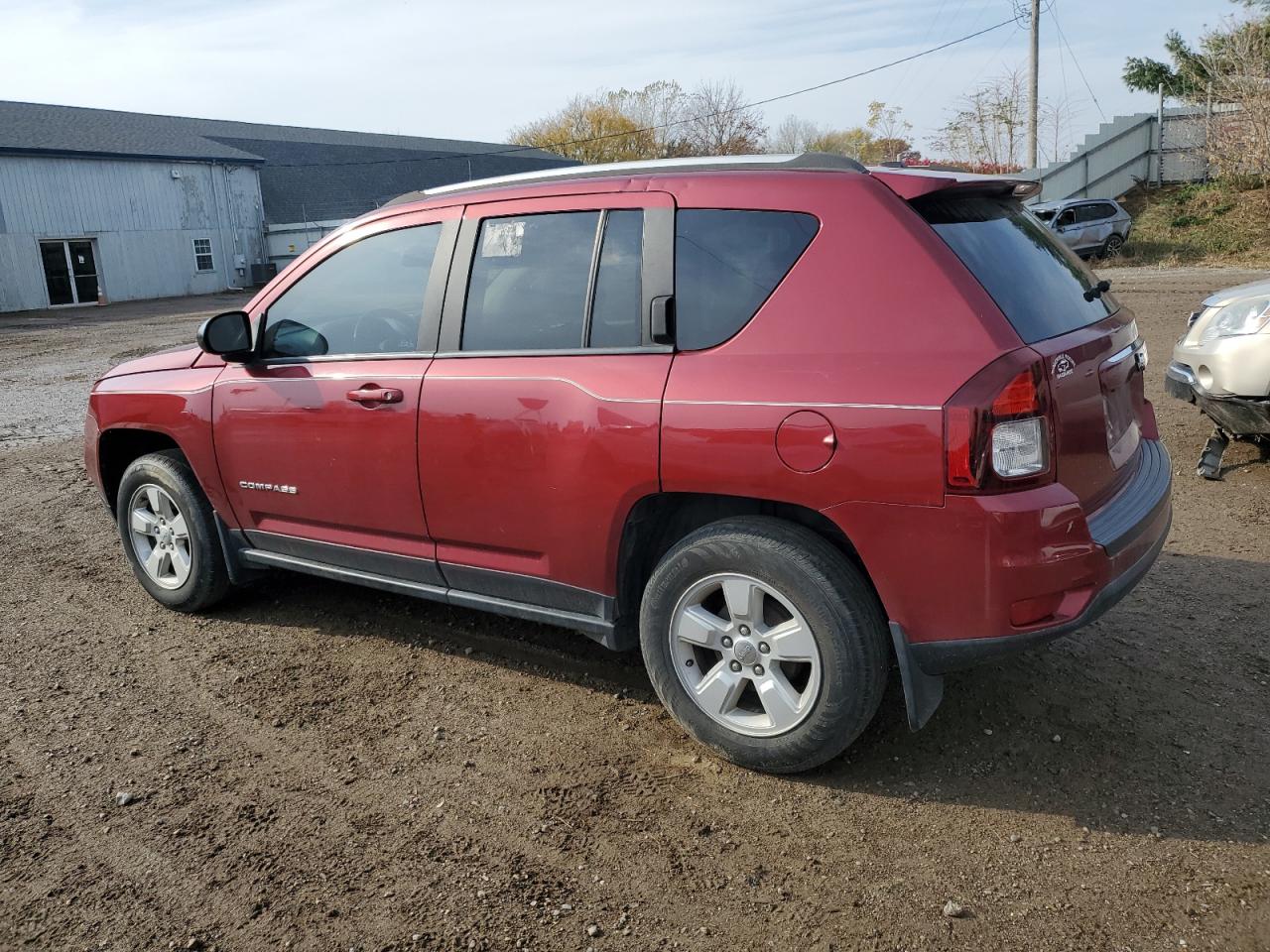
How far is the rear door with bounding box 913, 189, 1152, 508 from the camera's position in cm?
299

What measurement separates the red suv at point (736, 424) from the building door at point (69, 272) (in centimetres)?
3305

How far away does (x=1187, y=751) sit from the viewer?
3.35 metres

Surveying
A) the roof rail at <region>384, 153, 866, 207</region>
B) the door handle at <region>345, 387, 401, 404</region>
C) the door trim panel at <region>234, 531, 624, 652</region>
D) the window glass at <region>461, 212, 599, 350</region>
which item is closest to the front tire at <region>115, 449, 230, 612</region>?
the door trim panel at <region>234, 531, 624, 652</region>

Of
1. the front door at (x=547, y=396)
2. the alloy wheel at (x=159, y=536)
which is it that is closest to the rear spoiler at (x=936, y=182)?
the front door at (x=547, y=396)

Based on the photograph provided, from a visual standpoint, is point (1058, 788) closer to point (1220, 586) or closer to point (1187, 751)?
point (1187, 751)

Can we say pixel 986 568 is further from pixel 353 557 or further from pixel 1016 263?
pixel 353 557

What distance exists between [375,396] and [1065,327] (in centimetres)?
253

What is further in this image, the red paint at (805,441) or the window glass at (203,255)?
the window glass at (203,255)

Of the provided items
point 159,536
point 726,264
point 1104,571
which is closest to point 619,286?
point 726,264

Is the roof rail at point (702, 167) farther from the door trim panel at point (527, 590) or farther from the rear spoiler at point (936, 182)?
the door trim panel at point (527, 590)

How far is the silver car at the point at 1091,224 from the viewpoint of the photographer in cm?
2378

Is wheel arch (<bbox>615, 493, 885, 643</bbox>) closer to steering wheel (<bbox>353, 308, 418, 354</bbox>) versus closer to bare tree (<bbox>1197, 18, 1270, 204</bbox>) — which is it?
steering wheel (<bbox>353, 308, 418, 354</bbox>)

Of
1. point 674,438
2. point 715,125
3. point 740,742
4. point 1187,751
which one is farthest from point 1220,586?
point 715,125

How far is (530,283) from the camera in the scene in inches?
148
